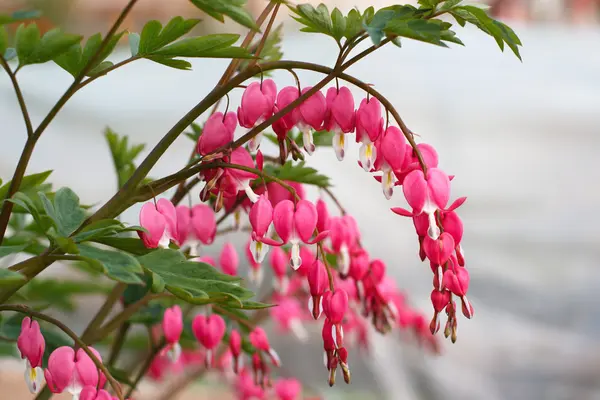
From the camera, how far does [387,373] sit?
1.86 m

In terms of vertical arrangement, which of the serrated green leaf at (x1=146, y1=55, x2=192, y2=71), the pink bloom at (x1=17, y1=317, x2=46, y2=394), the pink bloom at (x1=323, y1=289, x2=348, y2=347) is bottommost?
the pink bloom at (x1=17, y1=317, x2=46, y2=394)

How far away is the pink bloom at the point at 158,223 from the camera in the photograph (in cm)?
56

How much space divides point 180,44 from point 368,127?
153 mm

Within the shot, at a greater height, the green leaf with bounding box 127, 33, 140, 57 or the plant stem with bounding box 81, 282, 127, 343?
the green leaf with bounding box 127, 33, 140, 57

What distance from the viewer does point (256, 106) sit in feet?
1.85

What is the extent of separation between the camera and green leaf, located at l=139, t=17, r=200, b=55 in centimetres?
53

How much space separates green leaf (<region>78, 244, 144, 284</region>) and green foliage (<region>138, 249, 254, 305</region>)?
1.4 inches

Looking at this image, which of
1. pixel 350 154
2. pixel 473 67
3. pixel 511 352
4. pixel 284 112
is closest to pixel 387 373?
pixel 511 352

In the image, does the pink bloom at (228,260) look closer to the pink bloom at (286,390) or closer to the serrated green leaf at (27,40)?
the pink bloom at (286,390)

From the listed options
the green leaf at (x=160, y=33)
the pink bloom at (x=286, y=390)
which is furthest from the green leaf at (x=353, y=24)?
the pink bloom at (x=286, y=390)

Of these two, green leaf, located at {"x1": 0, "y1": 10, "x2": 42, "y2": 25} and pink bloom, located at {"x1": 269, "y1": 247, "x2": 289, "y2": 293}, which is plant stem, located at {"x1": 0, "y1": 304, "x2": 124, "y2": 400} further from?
pink bloom, located at {"x1": 269, "y1": 247, "x2": 289, "y2": 293}


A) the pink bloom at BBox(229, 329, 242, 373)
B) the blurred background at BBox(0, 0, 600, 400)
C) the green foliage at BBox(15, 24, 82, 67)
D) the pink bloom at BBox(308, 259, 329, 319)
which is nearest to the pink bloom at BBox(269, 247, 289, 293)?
the pink bloom at BBox(229, 329, 242, 373)

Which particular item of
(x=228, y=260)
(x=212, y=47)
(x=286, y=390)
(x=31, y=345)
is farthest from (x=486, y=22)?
(x=286, y=390)

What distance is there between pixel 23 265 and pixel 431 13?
1.15 feet
